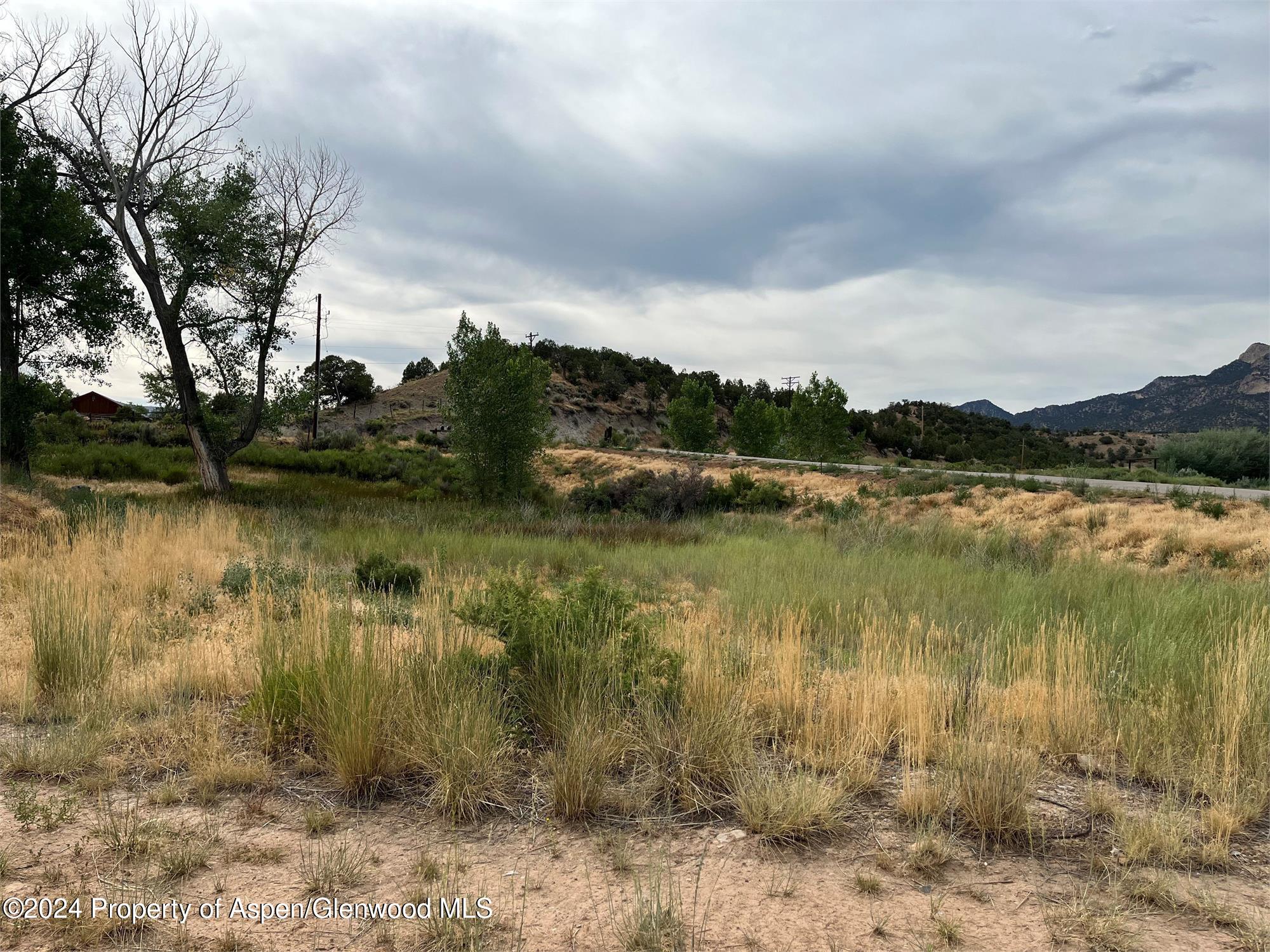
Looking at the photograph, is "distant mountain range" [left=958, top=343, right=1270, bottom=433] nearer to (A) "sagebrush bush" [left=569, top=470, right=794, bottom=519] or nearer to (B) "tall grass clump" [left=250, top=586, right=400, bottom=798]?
(A) "sagebrush bush" [left=569, top=470, right=794, bottom=519]

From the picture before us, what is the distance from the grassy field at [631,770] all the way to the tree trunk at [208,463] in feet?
46.8

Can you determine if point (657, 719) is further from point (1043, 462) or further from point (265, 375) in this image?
point (1043, 462)

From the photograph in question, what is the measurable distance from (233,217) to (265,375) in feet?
14.9

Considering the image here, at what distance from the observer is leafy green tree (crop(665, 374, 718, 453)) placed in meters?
60.2

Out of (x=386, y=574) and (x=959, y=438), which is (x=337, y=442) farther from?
(x=959, y=438)

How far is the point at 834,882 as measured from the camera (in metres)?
3.30

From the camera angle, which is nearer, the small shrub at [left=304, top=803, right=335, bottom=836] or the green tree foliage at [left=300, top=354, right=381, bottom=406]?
the small shrub at [left=304, top=803, right=335, bottom=836]

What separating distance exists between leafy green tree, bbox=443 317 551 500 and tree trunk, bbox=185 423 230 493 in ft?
23.7

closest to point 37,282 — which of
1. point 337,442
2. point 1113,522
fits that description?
point 1113,522

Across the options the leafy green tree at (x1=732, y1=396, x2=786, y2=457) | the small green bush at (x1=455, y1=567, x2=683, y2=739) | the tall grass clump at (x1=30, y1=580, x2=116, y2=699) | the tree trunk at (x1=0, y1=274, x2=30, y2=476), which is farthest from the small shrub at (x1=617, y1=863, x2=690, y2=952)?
the leafy green tree at (x1=732, y1=396, x2=786, y2=457)

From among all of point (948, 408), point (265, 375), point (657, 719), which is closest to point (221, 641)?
point (657, 719)

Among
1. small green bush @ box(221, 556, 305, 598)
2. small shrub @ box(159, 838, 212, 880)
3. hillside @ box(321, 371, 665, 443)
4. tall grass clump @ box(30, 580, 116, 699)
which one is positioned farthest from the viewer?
hillside @ box(321, 371, 665, 443)

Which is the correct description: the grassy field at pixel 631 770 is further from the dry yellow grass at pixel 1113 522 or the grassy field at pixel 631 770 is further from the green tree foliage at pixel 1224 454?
the green tree foliage at pixel 1224 454

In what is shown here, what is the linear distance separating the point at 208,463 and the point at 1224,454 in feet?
130
